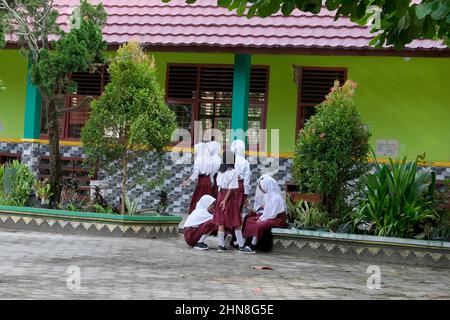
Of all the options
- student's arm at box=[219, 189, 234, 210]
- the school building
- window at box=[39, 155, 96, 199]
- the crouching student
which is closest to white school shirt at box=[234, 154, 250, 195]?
the crouching student

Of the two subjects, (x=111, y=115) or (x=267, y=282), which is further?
(x=111, y=115)

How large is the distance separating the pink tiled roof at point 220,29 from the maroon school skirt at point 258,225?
3.91 m

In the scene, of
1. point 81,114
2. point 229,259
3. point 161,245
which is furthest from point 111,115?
point 81,114

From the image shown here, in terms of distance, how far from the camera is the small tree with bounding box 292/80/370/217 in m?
14.1

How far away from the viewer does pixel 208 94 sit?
19297 millimetres

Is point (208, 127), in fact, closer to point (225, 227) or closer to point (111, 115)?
point (111, 115)

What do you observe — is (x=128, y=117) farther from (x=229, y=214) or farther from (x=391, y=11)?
(x=391, y=11)

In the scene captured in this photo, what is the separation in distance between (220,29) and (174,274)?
7.78 metres

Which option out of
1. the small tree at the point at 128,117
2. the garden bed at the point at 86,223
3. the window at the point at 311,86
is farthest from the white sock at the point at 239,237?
the window at the point at 311,86

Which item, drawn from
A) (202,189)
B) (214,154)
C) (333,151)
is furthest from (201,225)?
(214,154)

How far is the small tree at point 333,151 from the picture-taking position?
14094 millimetres

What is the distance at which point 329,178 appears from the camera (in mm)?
14125

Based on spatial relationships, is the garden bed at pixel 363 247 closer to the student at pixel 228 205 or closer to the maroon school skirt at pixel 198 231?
the student at pixel 228 205

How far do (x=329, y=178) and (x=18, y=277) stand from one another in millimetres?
5711
